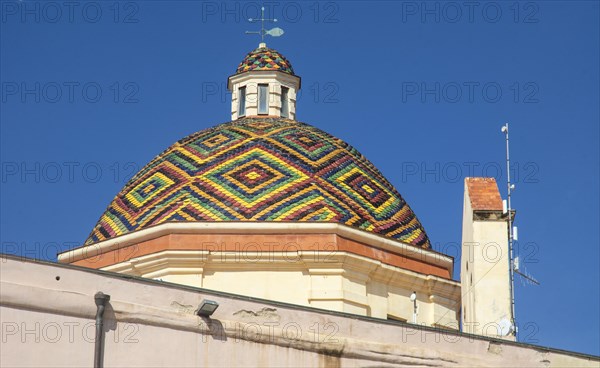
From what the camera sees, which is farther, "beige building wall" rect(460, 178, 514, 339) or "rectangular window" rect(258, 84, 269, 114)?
"rectangular window" rect(258, 84, 269, 114)

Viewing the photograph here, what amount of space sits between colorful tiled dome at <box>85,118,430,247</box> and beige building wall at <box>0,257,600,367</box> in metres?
5.32

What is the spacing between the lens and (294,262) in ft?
61.1

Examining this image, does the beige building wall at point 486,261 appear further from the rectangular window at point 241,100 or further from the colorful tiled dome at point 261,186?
the rectangular window at point 241,100

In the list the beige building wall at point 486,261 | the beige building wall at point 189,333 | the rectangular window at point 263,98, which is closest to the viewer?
the beige building wall at point 189,333

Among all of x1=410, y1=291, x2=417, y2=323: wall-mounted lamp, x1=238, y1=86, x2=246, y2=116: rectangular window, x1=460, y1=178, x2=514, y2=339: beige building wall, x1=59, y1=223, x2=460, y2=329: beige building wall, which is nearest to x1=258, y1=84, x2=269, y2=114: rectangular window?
x1=238, y1=86, x2=246, y2=116: rectangular window

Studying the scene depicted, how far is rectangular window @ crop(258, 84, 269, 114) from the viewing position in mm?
22031

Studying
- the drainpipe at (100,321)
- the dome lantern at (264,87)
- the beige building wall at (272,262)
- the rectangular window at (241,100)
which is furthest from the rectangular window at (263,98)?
the drainpipe at (100,321)

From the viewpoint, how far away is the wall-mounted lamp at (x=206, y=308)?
12.8m

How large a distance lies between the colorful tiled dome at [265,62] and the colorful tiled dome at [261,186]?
1.34 m

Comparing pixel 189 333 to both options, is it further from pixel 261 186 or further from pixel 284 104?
pixel 284 104

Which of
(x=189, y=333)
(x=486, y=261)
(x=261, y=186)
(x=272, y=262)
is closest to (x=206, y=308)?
(x=189, y=333)

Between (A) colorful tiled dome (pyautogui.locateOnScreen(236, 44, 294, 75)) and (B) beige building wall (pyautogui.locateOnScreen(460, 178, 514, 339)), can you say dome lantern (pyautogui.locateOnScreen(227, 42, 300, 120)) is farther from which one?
(B) beige building wall (pyautogui.locateOnScreen(460, 178, 514, 339))

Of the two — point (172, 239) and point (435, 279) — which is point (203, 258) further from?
point (435, 279)

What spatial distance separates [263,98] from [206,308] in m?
9.54
